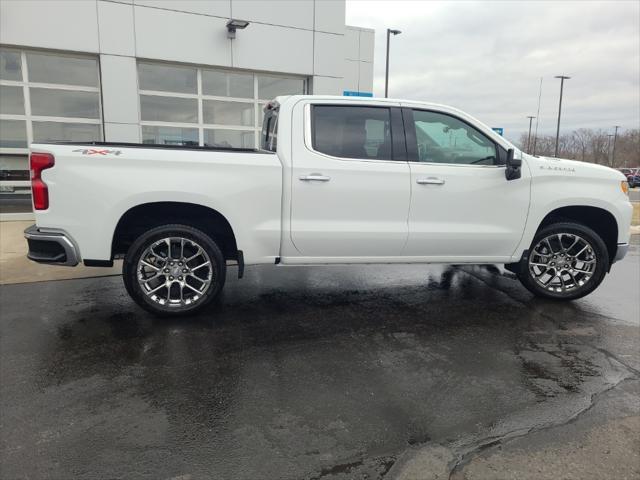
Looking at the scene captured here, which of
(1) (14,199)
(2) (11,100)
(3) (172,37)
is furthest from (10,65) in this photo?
(3) (172,37)

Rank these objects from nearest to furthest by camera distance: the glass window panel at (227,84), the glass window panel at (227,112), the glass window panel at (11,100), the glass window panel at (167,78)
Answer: the glass window panel at (11,100) → the glass window panel at (167,78) → the glass window panel at (227,84) → the glass window panel at (227,112)

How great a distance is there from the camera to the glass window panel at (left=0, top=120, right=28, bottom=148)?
34.1 ft

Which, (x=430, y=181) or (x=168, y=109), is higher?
(x=168, y=109)

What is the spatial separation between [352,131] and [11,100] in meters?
9.03

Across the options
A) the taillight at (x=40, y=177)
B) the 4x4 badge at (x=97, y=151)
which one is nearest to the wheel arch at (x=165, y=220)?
the 4x4 badge at (x=97, y=151)

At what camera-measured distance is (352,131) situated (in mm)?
4812

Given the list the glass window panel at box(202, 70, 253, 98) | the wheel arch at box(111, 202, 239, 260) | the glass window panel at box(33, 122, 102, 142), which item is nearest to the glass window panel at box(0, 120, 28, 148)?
the glass window panel at box(33, 122, 102, 142)

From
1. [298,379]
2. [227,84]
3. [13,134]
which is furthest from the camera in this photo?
[227,84]

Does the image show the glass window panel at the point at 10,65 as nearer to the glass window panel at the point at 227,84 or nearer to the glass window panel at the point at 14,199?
the glass window panel at the point at 14,199

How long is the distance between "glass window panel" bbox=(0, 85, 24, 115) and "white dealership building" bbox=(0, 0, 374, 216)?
0.02 m

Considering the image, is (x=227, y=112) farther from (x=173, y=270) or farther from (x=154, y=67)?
(x=173, y=270)

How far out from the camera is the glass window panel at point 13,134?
1040 cm

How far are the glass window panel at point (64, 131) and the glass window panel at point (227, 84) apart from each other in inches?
104

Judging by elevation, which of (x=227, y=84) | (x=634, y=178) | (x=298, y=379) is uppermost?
(x=227, y=84)
